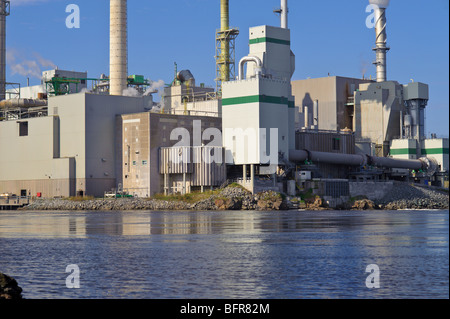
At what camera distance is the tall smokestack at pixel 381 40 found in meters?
116

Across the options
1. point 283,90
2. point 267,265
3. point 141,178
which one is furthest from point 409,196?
point 267,265

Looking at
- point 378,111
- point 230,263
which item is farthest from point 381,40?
point 230,263

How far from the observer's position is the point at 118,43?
105812mm

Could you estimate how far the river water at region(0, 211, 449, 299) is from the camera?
2472 cm

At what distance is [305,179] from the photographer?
316ft

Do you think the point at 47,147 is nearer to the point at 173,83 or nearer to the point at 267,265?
the point at 173,83

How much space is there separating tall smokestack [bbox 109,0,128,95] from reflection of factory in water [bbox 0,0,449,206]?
132 millimetres

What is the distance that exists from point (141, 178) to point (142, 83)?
2658 cm

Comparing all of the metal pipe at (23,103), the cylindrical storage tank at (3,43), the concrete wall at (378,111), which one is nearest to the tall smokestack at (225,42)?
the concrete wall at (378,111)

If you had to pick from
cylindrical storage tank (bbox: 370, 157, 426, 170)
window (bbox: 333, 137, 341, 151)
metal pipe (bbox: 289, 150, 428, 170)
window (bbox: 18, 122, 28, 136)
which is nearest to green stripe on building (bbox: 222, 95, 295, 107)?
metal pipe (bbox: 289, 150, 428, 170)

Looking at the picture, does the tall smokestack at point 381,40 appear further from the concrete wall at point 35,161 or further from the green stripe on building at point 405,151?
the concrete wall at point 35,161

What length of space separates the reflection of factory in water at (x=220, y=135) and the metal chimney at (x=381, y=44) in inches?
5.9

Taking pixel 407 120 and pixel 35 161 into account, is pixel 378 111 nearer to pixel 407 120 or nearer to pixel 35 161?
pixel 407 120
